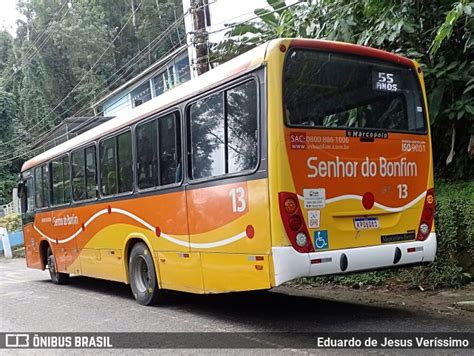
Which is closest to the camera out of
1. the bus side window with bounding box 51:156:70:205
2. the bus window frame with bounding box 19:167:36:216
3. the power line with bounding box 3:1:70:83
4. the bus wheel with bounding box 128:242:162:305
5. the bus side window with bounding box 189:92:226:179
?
the bus side window with bounding box 189:92:226:179

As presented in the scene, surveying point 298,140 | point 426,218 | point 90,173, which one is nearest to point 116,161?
point 90,173

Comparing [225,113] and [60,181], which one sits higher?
[225,113]

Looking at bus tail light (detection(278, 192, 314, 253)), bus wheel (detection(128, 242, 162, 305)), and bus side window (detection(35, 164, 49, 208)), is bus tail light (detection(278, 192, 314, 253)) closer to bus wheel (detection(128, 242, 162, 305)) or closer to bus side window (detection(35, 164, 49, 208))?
bus wheel (detection(128, 242, 162, 305))

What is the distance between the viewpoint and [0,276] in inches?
600

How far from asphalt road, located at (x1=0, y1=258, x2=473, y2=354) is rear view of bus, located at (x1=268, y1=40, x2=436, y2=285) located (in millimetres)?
789

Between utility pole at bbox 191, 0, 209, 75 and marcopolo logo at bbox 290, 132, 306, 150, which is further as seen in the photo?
utility pole at bbox 191, 0, 209, 75

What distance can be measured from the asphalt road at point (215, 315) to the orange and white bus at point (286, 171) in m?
0.51

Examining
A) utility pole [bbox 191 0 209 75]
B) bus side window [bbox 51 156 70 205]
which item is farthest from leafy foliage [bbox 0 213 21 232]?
utility pole [bbox 191 0 209 75]

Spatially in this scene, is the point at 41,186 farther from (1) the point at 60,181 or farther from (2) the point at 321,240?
(2) the point at 321,240

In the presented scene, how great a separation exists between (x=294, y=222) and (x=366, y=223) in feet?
3.19

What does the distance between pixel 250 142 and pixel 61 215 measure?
21.7 ft

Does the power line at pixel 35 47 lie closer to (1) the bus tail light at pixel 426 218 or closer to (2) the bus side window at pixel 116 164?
(2) the bus side window at pixel 116 164

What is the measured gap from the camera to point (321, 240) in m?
5.30

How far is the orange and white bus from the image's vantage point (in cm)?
523
